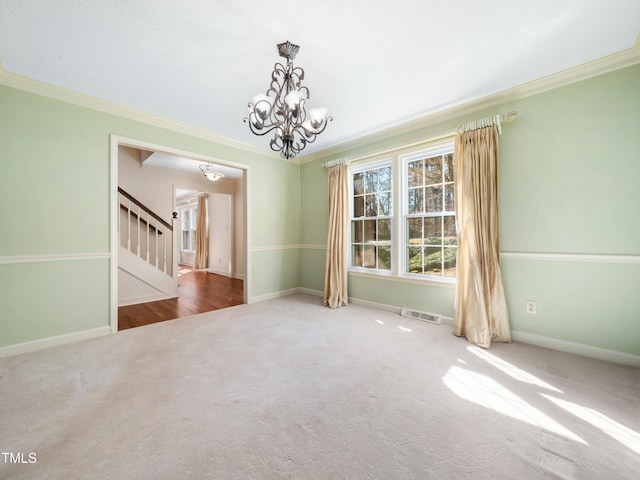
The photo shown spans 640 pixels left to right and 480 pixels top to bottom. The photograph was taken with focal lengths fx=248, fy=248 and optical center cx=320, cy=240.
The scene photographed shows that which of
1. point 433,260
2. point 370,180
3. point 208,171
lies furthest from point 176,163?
point 433,260

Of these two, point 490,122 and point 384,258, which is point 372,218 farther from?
point 490,122

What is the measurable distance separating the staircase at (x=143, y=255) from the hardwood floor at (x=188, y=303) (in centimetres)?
26

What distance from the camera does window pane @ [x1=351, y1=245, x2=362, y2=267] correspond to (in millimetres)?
4055

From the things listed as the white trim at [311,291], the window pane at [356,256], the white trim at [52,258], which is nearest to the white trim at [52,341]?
the white trim at [52,258]

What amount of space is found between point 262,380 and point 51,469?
1.12m

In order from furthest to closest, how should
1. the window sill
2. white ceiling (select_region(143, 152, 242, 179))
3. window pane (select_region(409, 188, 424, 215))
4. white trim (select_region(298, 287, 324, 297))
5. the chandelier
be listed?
white trim (select_region(298, 287, 324, 297)) < white ceiling (select_region(143, 152, 242, 179)) < window pane (select_region(409, 188, 424, 215)) < the window sill < the chandelier

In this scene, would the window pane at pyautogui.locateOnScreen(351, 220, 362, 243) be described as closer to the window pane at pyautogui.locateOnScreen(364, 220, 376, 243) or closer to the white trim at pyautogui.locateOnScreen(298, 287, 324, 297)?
the window pane at pyautogui.locateOnScreen(364, 220, 376, 243)

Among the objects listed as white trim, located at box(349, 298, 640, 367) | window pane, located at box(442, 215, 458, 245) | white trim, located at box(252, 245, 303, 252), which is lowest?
white trim, located at box(349, 298, 640, 367)

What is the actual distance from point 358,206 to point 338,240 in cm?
65

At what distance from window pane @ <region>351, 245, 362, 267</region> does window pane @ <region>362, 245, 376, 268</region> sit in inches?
3.5

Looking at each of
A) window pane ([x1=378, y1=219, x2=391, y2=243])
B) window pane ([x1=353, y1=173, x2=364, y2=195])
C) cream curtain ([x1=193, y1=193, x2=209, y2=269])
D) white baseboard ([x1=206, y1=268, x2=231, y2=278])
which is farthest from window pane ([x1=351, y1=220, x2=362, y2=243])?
cream curtain ([x1=193, y1=193, x2=209, y2=269])

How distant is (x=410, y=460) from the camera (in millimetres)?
1231

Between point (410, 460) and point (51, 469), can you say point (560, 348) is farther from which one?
point (51, 469)

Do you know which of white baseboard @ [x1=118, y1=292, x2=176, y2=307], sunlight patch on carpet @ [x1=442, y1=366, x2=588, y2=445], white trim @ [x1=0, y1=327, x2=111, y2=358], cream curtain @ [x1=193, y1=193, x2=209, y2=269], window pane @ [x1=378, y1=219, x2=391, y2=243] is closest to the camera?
sunlight patch on carpet @ [x1=442, y1=366, x2=588, y2=445]
